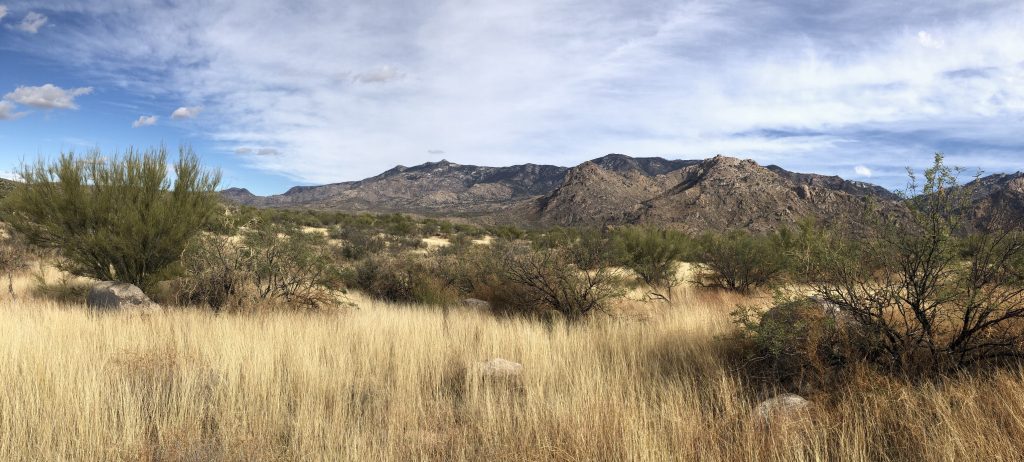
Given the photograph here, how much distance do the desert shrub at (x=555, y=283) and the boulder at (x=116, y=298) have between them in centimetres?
653

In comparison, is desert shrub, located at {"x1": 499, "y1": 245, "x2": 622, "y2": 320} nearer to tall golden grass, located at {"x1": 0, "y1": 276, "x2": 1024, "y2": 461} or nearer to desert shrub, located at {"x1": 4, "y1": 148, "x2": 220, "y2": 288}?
tall golden grass, located at {"x1": 0, "y1": 276, "x2": 1024, "y2": 461}

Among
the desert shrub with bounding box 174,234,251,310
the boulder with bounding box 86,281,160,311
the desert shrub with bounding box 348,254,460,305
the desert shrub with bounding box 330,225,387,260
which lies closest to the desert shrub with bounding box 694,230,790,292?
the desert shrub with bounding box 348,254,460,305

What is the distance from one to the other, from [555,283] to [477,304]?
199cm

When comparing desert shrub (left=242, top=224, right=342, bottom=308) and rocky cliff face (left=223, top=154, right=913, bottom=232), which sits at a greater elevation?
rocky cliff face (left=223, top=154, right=913, bottom=232)

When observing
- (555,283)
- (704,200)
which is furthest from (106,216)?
(704,200)

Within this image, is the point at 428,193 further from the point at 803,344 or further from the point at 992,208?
the point at 992,208

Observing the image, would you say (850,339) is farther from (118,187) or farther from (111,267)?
(111,267)

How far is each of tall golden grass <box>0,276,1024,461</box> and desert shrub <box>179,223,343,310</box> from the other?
271 cm

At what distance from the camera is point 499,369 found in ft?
18.3

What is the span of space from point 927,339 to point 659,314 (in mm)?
4635

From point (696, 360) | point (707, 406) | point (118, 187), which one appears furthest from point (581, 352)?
point (118, 187)

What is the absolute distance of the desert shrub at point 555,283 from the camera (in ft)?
33.0

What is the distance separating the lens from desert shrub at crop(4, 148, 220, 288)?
9.91 meters

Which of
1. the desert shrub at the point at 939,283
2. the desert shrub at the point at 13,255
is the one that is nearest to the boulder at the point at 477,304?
the desert shrub at the point at 939,283
